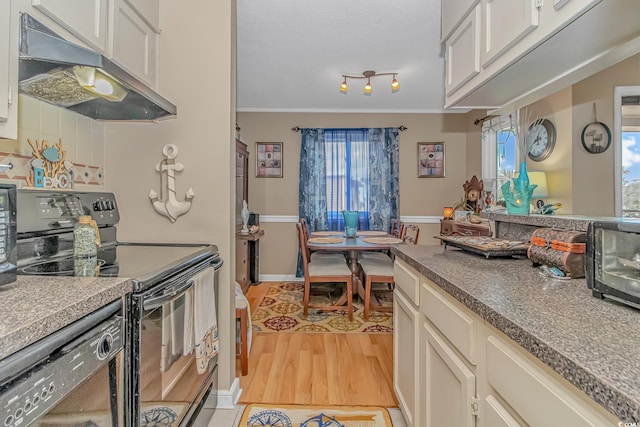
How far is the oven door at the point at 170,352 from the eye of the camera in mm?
1043

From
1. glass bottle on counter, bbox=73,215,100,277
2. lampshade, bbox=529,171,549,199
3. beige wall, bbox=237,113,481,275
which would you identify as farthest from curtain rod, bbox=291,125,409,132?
glass bottle on counter, bbox=73,215,100,277

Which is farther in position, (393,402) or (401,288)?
(393,402)

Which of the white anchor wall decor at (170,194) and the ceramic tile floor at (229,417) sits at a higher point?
the white anchor wall decor at (170,194)

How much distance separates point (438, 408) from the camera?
1.17m

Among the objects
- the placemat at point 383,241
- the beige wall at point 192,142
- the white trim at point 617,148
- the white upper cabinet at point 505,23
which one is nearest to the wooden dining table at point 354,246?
the placemat at point 383,241

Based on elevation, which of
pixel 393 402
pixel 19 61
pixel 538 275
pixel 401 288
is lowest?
pixel 393 402

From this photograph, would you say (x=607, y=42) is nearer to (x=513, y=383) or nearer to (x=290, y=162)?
(x=513, y=383)

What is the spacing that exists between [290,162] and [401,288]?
11.1ft

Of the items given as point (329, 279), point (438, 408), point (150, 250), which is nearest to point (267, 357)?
point (329, 279)

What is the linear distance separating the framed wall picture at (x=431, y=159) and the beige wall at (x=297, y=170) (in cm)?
7

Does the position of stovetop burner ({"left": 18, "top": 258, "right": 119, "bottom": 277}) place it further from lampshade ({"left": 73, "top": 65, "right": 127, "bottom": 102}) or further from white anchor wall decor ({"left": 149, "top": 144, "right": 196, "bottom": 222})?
lampshade ({"left": 73, "top": 65, "right": 127, "bottom": 102})

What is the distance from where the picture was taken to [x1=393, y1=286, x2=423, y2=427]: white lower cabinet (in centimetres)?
141

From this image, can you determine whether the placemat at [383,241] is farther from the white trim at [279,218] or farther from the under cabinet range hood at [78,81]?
the under cabinet range hood at [78,81]

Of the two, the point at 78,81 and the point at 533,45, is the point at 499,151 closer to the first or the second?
the point at 533,45
